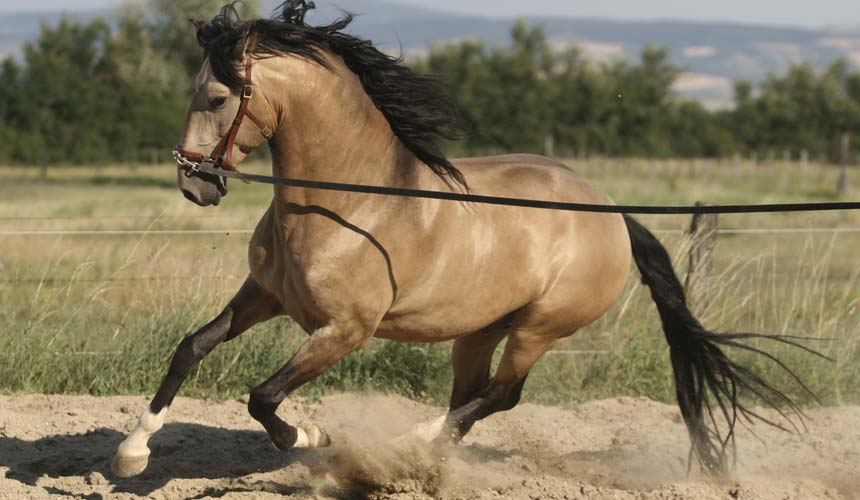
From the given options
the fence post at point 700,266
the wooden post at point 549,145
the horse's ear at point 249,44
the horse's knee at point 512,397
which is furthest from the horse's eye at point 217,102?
the wooden post at point 549,145

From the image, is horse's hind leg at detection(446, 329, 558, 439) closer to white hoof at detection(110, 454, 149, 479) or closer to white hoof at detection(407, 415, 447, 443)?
white hoof at detection(407, 415, 447, 443)

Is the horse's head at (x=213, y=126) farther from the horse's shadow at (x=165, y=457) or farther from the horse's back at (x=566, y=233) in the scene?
the horse's shadow at (x=165, y=457)

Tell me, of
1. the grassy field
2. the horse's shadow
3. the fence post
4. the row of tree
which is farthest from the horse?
the row of tree

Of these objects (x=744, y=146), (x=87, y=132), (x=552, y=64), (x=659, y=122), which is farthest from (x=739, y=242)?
(x=552, y=64)

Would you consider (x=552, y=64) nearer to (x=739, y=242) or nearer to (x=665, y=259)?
(x=739, y=242)

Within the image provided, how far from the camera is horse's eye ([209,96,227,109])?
398cm

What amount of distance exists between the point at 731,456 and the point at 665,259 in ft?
3.78

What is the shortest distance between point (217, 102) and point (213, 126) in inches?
3.7

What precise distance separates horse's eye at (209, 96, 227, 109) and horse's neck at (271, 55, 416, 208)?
272 millimetres

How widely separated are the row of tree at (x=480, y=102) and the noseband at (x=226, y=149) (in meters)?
26.6

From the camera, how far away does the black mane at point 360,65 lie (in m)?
4.04

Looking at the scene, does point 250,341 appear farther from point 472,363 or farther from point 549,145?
point 549,145

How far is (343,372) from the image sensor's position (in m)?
6.70

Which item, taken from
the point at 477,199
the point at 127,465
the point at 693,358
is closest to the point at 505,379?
the point at 693,358
